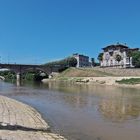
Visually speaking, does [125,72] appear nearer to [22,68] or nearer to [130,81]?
[130,81]

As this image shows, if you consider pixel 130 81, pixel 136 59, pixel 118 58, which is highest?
pixel 118 58

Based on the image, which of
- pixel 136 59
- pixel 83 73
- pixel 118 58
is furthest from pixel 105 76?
pixel 118 58

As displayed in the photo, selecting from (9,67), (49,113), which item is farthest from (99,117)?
(9,67)

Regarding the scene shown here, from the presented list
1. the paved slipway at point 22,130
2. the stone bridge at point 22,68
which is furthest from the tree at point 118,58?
the paved slipway at point 22,130

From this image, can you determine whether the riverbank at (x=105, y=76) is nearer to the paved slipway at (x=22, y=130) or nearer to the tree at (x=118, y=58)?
the tree at (x=118, y=58)

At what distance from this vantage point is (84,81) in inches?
4646

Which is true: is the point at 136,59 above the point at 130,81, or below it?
above

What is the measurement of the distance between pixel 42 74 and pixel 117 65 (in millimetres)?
42483

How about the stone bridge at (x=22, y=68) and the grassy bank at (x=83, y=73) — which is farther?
the stone bridge at (x=22, y=68)

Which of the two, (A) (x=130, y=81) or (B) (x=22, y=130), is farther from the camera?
(A) (x=130, y=81)

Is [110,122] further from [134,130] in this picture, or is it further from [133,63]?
[133,63]

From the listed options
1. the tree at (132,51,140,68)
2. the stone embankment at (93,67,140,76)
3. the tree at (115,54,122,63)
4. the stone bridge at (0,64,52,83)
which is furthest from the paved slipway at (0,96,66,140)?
the tree at (115,54,122,63)

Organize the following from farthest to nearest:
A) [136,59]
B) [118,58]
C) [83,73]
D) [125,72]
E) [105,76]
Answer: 1. [118,58]
2. [136,59]
3. [83,73]
4. [125,72]
5. [105,76]

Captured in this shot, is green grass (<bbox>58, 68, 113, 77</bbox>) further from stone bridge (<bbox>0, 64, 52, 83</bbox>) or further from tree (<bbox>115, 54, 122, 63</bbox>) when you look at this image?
tree (<bbox>115, 54, 122, 63</bbox>)
